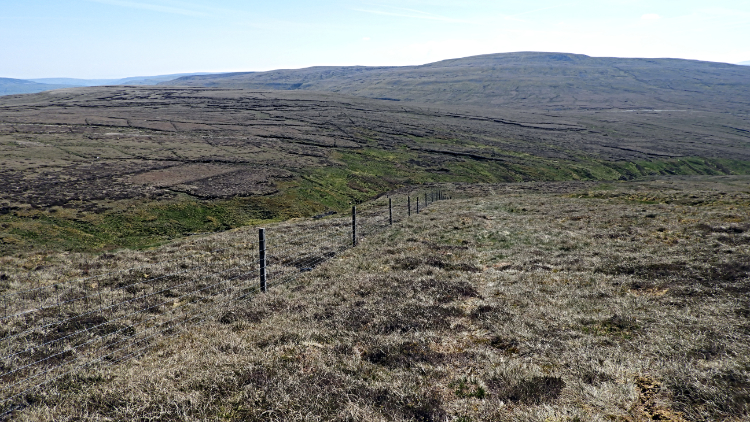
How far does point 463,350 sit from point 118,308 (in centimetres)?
981

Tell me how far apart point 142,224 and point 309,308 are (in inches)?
1433

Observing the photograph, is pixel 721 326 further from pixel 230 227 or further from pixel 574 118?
pixel 574 118

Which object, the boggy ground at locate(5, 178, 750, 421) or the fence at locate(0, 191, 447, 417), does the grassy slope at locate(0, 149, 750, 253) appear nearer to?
the fence at locate(0, 191, 447, 417)

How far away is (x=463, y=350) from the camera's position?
8391mm

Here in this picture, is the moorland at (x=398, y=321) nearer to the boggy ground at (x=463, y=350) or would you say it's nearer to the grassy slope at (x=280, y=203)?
the boggy ground at (x=463, y=350)

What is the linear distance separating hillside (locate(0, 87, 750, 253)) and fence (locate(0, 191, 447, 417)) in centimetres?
2270

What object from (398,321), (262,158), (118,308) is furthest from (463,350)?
(262,158)

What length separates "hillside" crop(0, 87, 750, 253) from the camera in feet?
139

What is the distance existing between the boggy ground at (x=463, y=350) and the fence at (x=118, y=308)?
0.72 metres

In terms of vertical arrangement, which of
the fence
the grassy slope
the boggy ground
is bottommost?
the grassy slope

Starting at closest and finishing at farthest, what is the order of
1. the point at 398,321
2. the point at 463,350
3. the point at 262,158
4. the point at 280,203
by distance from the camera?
the point at 463,350, the point at 398,321, the point at 280,203, the point at 262,158

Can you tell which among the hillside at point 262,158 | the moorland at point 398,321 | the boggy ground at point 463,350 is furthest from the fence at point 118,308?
the hillside at point 262,158

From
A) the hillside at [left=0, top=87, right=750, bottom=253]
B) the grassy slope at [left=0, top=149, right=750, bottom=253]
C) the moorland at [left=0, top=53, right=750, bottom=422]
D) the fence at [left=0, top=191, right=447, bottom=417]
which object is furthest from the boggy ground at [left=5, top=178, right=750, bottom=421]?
the hillside at [left=0, top=87, right=750, bottom=253]

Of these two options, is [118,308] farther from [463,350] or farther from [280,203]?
[280,203]
